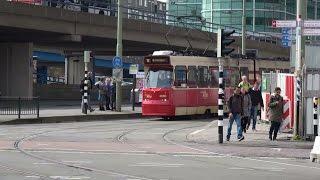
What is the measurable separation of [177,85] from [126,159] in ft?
55.3

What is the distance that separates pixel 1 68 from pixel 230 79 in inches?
825

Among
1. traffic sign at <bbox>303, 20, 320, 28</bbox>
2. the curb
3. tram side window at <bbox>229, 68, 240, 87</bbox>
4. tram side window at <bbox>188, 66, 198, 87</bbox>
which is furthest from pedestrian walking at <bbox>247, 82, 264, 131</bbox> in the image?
tram side window at <bbox>229, 68, 240, 87</bbox>

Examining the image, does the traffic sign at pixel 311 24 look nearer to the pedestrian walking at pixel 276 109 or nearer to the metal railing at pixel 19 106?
the pedestrian walking at pixel 276 109

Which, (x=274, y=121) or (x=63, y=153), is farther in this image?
(x=274, y=121)

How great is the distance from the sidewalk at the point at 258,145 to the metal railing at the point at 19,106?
342 inches

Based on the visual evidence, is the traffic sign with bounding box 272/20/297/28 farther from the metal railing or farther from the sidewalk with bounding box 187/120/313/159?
the metal railing

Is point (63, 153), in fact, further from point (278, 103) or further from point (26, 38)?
point (26, 38)

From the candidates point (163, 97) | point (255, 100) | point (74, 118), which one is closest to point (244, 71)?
point (163, 97)

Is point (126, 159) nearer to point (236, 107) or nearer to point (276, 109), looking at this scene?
point (236, 107)

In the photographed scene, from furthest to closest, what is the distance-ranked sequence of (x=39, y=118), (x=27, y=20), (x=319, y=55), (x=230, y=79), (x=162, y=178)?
(x=27, y=20), (x=230, y=79), (x=39, y=118), (x=319, y=55), (x=162, y=178)

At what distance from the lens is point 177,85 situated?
109 ft

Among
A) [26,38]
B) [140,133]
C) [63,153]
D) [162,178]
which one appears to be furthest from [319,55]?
[26,38]

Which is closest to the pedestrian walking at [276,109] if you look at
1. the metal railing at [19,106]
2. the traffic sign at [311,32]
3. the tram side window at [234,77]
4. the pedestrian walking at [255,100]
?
the traffic sign at [311,32]

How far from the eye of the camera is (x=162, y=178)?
13070 mm
